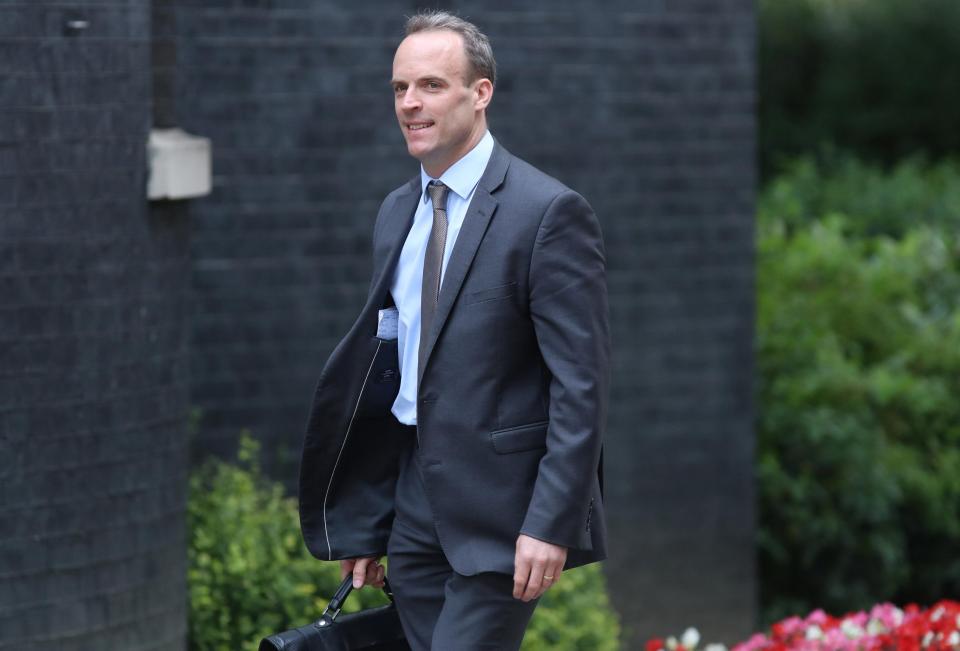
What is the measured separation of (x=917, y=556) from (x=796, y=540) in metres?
0.90

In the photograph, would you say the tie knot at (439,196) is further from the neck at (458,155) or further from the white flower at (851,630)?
the white flower at (851,630)

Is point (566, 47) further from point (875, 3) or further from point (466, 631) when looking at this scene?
point (875, 3)

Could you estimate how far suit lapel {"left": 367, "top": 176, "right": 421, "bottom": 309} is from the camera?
3748mm

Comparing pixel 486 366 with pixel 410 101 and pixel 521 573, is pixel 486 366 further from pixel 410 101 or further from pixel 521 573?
pixel 410 101

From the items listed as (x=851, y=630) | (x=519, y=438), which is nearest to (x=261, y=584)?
(x=851, y=630)

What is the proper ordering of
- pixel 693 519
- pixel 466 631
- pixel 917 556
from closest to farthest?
pixel 466 631
pixel 693 519
pixel 917 556

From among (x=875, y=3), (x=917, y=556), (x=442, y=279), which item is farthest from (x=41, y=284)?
(x=875, y=3)

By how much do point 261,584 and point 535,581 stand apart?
2136 millimetres

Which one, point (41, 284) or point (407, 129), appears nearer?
point (407, 129)

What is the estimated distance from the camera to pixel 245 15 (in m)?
6.07

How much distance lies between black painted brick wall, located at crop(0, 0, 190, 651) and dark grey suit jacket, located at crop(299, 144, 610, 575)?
1641 mm

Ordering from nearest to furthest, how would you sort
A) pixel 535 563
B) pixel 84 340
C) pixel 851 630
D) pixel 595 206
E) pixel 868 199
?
pixel 535 563
pixel 84 340
pixel 851 630
pixel 595 206
pixel 868 199

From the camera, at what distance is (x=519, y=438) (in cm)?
351

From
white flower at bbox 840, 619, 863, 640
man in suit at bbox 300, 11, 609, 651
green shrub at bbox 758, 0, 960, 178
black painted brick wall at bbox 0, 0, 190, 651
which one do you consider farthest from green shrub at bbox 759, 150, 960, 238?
man in suit at bbox 300, 11, 609, 651
